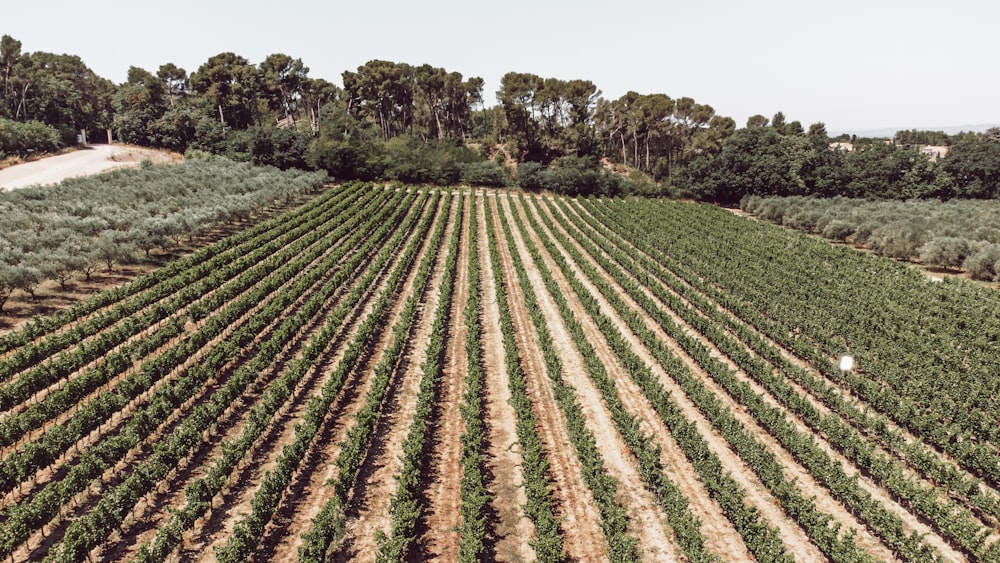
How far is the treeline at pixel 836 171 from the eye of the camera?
2680 inches

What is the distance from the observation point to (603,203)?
2515 inches

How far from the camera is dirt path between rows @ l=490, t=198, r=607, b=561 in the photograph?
41.6 ft

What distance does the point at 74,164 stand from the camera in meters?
57.8

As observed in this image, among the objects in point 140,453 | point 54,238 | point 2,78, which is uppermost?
point 2,78

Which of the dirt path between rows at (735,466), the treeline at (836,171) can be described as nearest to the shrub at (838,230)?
the treeline at (836,171)

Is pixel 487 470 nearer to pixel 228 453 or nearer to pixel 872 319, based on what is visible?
pixel 228 453

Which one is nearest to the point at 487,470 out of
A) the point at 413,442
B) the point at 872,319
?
the point at 413,442

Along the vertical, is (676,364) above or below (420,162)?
below

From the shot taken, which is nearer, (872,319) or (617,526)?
(617,526)

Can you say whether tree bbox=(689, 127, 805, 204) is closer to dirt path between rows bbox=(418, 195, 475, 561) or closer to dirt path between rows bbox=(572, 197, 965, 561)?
dirt path between rows bbox=(572, 197, 965, 561)

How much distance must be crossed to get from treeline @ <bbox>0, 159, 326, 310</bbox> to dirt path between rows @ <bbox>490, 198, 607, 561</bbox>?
24.0 metres

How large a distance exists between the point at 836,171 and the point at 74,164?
98476 mm

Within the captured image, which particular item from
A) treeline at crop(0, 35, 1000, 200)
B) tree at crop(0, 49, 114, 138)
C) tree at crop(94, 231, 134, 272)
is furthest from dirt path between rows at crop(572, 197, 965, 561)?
tree at crop(0, 49, 114, 138)

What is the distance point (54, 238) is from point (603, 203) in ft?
176
